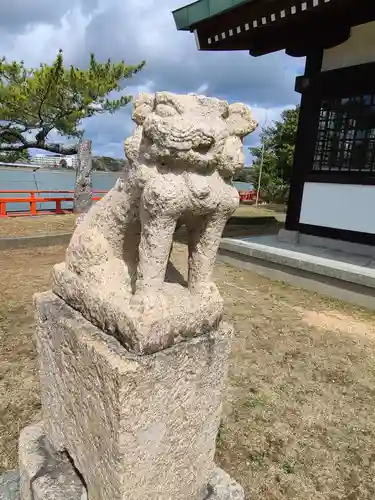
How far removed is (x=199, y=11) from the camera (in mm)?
5195

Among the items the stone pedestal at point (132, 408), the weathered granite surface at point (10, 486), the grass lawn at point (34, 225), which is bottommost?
the weathered granite surface at point (10, 486)

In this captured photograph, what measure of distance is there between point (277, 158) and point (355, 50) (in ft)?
37.6

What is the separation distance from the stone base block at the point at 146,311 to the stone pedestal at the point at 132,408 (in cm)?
4

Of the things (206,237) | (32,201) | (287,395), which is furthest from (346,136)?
(32,201)

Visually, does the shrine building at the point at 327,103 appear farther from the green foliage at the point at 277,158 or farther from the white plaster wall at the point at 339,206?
the green foliage at the point at 277,158

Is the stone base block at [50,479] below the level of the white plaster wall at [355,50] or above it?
below

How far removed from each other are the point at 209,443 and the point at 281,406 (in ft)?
3.87

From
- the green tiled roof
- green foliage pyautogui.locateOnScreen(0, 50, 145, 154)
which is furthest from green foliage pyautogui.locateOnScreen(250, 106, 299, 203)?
the green tiled roof

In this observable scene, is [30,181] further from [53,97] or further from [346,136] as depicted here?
[346,136]

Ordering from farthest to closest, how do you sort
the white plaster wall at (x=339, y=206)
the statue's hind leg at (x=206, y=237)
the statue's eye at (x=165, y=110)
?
the white plaster wall at (x=339, y=206) → the statue's hind leg at (x=206, y=237) → the statue's eye at (x=165, y=110)

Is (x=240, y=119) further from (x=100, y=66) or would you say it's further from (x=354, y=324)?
(x=100, y=66)

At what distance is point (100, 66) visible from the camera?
1090 cm

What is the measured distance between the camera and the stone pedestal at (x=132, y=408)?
1234 mm

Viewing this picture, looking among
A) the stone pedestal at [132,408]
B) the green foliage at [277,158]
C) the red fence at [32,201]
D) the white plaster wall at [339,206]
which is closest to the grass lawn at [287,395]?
the stone pedestal at [132,408]
